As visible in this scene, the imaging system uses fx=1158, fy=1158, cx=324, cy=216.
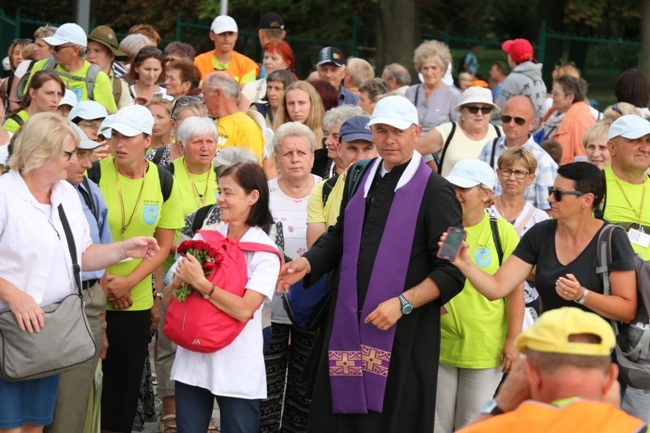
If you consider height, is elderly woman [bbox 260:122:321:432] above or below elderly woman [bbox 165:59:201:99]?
below

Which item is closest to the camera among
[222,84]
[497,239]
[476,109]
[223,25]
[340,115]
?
[497,239]

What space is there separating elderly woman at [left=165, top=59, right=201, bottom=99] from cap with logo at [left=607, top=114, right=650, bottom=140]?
454cm

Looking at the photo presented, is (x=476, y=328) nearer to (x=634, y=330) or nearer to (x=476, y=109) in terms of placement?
(x=634, y=330)

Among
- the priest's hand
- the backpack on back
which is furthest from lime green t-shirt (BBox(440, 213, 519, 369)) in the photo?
the priest's hand

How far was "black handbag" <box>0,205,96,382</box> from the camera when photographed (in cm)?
548

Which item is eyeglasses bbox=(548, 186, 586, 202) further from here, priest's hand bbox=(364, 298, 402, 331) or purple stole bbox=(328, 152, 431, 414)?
priest's hand bbox=(364, 298, 402, 331)

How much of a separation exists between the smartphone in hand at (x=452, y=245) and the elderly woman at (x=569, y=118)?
5.51 metres

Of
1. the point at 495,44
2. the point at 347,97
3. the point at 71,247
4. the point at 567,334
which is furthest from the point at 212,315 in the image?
the point at 495,44

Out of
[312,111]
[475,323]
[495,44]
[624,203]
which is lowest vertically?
[475,323]

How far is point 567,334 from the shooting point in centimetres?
329

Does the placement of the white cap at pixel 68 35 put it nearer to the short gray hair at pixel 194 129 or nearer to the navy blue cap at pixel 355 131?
the short gray hair at pixel 194 129

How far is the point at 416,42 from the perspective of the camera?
23.1 meters

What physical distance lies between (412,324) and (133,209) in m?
2.08

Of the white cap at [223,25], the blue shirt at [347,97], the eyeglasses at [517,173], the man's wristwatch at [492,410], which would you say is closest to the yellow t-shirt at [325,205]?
the eyeglasses at [517,173]
